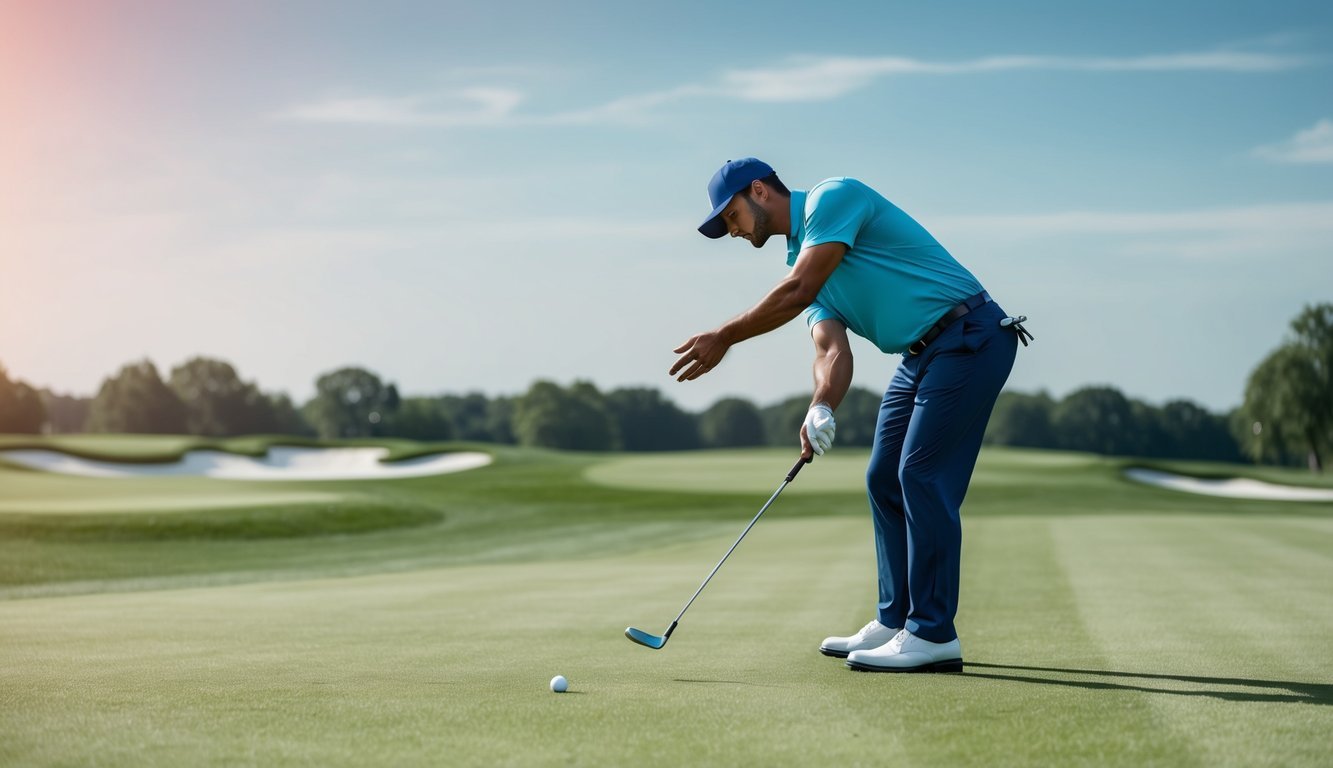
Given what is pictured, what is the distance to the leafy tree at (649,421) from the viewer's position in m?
107

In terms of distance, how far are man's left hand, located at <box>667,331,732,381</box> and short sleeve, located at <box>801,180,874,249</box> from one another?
0.59m

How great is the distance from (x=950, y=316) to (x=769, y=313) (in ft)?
2.75

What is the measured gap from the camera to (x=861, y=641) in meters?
5.41

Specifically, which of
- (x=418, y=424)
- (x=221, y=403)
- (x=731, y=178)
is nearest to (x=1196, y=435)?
(x=418, y=424)

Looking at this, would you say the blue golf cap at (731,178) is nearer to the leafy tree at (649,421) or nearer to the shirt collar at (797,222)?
the shirt collar at (797,222)

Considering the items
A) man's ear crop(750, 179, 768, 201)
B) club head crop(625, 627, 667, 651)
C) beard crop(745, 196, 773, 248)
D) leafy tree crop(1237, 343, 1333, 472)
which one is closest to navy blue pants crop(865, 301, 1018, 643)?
beard crop(745, 196, 773, 248)

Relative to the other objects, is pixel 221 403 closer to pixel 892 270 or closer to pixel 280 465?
pixel 280 465

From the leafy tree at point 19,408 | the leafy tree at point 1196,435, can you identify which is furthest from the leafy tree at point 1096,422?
the leafy tree at point 19,408

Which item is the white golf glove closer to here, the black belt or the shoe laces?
the black belt

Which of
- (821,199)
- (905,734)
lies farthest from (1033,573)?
(905,734)

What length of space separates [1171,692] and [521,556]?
1716cm

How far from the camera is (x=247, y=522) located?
76.4ft

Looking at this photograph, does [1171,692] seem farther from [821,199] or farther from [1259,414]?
[1259,414]

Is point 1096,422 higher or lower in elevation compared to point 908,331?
higher
